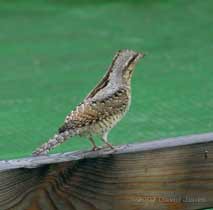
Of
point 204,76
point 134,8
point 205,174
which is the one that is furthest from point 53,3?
point 205,174

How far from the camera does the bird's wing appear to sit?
3768 millimetres

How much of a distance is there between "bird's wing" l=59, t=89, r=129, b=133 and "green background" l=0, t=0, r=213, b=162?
241 cm

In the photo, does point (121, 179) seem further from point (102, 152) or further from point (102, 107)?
point (102, 107)

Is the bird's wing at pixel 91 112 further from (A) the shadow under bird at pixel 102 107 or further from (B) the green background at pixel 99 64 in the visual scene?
(B) the green background at pixel 99 64

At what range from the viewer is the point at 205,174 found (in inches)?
114

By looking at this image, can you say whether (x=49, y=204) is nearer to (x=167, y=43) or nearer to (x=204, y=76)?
(x=204, y=76)

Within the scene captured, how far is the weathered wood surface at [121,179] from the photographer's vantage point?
8.83ft

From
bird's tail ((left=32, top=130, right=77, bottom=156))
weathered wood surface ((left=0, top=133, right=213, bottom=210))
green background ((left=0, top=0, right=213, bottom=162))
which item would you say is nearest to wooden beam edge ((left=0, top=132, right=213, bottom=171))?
weathered wood surface ((left=0, top=133, right=213, bottom=210))

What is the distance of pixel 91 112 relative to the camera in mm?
3779

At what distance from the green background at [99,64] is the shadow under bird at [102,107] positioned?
2263 mm

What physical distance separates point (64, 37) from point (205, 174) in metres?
6.99

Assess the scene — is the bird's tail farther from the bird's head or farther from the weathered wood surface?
the weathered wood surface

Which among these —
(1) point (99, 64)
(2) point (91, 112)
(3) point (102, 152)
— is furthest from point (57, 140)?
(1) point (99, 64)

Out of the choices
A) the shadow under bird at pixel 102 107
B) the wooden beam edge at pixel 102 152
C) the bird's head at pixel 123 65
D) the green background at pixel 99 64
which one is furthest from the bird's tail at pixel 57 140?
the green background at pixel 99 64
